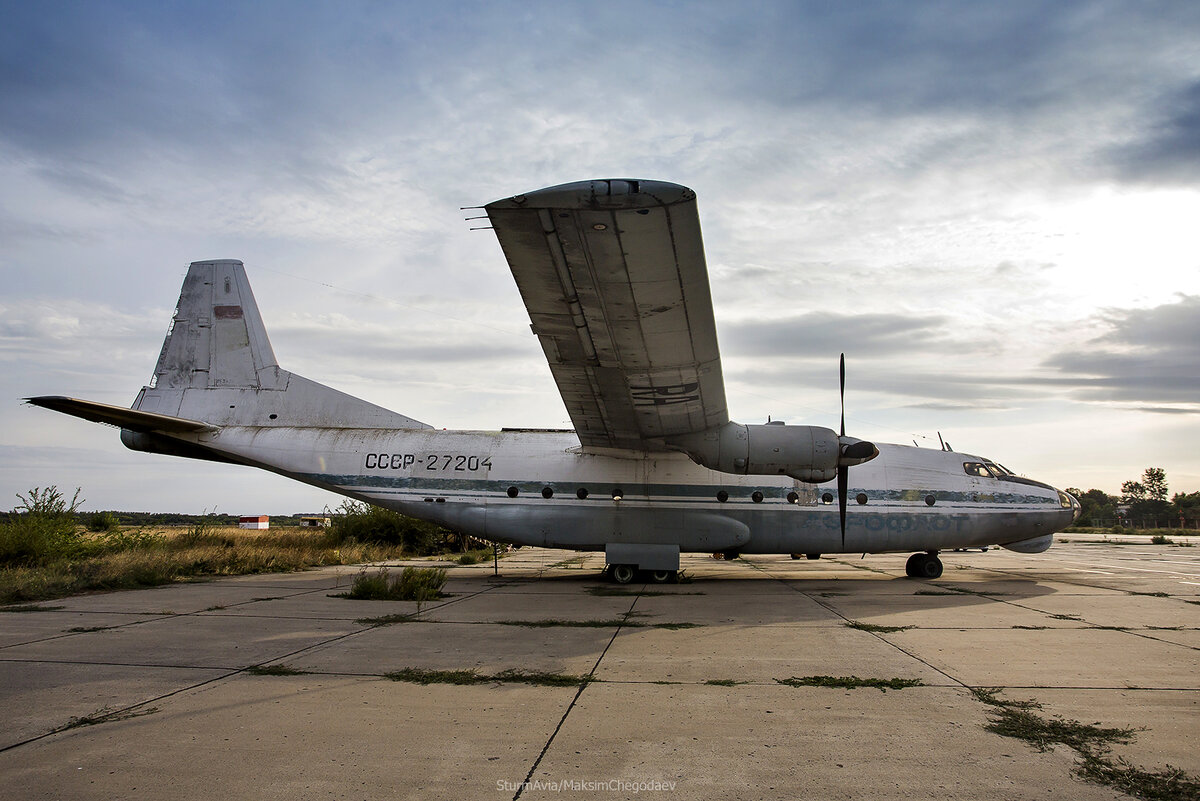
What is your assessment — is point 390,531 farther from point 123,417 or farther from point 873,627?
point 873,627

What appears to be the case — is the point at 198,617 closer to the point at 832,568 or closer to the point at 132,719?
the point at 132,719

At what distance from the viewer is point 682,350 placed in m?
10.6

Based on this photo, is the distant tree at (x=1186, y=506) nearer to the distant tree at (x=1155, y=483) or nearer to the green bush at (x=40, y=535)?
the distant tree at (x=1155, y=483)

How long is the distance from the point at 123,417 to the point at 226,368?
2.61 meters

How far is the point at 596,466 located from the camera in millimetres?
15859

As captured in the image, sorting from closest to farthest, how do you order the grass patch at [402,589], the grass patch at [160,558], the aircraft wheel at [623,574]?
the grass patch at [402,589]
the grass patch at [160,558]
the aircraft wheel at [623,574]

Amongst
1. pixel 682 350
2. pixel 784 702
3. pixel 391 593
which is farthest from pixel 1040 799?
pixel 391 593

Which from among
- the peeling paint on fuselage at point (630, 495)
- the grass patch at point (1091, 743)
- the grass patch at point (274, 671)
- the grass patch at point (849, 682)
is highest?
the peeling paint on fuselage at point (630, 495)

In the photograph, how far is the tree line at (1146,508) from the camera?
96750 millimetres

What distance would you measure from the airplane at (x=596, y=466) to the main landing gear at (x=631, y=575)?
0.03 meters

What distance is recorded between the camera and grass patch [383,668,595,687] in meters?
6.40

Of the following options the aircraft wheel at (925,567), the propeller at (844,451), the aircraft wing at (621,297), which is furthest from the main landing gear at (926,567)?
the aircraft wing at (621,297)

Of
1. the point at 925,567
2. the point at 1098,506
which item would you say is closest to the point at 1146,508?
the point at 1098,506

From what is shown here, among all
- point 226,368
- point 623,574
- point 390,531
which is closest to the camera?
point 623,574
